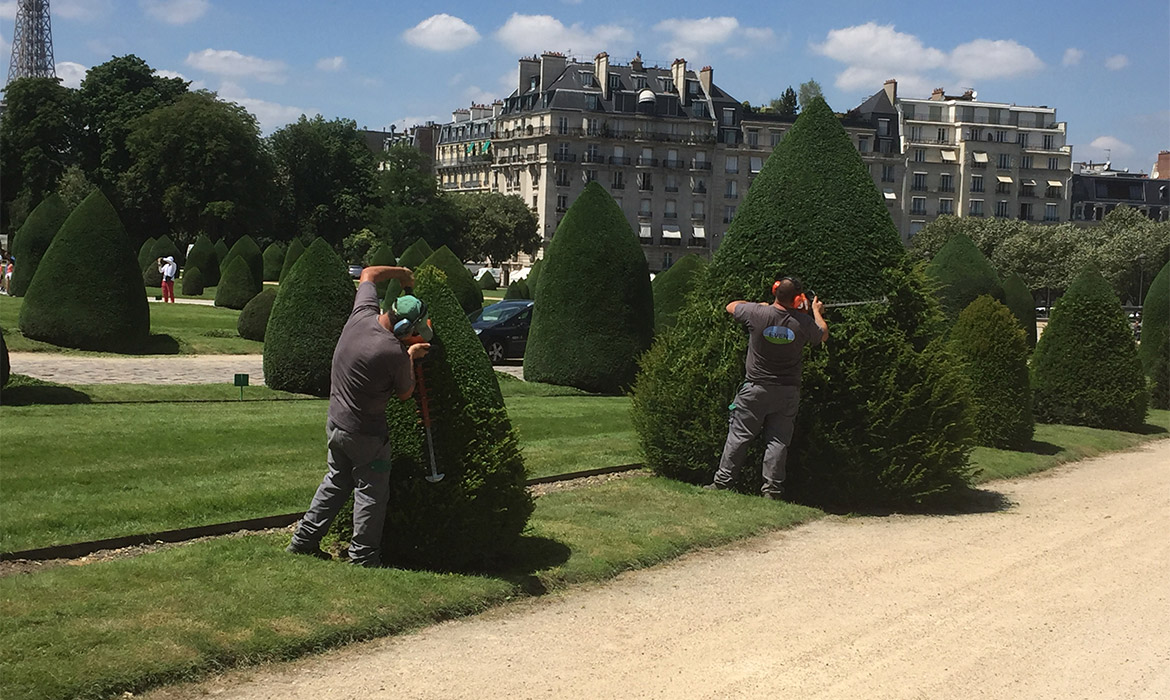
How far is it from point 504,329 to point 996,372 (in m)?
12.4

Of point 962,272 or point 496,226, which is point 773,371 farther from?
point 496,226

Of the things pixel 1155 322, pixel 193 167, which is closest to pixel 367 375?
pixel 1155 322

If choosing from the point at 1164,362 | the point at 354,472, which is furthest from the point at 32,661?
the point at 1164,362

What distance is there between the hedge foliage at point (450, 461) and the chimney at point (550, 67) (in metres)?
91.8

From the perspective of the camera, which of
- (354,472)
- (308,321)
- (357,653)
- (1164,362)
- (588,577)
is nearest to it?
(357,653)

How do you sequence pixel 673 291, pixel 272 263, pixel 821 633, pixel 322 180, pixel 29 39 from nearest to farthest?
pixel 821 633, pixel 673 291, pixel 272 263, pixel 322 180, pixel 29 39

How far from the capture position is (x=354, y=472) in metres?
6.96

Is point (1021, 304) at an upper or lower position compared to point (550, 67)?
lower

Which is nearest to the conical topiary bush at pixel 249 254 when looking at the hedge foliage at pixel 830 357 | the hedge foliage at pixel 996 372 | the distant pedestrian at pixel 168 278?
the distant pedestrian at pixel 168 278

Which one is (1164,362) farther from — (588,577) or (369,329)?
(369,329)

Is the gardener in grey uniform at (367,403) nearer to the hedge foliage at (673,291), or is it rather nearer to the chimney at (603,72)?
the hedge foliage at (673,291)

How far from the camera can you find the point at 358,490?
7.02 metres

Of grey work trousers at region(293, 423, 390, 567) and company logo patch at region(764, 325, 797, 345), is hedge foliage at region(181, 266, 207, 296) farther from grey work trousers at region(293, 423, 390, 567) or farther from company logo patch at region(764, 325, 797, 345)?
grey work trousers at region(293, 423, 390, 567)

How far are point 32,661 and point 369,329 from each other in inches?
98.1
